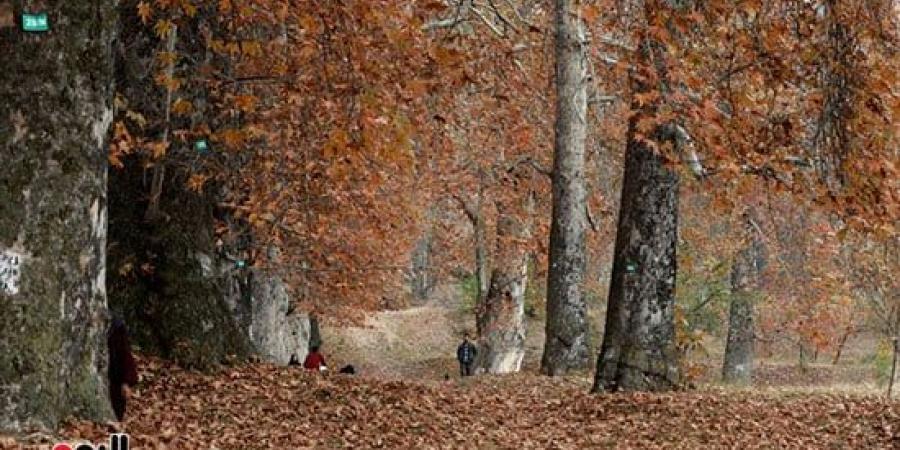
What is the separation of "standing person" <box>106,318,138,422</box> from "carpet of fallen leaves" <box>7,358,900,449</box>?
A: 9.2 inches

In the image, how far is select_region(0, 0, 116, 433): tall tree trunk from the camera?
8414mm

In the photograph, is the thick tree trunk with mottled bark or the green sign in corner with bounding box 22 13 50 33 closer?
the green sign in corner with bounding box 22 13 50 33

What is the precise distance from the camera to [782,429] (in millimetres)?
11914

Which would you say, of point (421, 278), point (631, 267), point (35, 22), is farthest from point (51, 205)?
point (421, 278)

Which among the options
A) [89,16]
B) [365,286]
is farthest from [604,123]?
[89,16]

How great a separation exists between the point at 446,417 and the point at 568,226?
871 centimetres

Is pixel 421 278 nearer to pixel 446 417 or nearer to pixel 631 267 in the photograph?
pixel 631 267

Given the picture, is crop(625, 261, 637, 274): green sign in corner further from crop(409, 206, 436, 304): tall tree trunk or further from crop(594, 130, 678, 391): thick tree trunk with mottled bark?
crop(409, 206, 436, 304): tall tree trunk

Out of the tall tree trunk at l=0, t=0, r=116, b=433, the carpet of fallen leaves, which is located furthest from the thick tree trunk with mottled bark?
the tall tree trunk at l=0, t=0, r=116, b=433

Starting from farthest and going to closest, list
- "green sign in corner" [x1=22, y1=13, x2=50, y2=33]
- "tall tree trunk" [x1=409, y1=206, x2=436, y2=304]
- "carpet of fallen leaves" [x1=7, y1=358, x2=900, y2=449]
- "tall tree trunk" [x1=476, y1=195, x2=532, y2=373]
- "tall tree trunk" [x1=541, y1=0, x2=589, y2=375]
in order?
"tall tree trunk" [x1=409, y1=206, x2=436, y2=304] < "tall tree trunk" [x1=476, y1=195, x2=532, y2=373] < "tall tree trunk" [x1=541, y1=0, x2=589, y2=375] < "carpet of fallen leaves" [x1=7, y1=358, x2=900, y2=449] < "green sign in corner" [x1=22, y1=13, x2=50, y2=33]

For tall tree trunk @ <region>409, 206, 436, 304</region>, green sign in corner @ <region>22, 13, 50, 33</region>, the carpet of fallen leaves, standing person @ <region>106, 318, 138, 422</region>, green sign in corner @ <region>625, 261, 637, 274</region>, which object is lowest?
tall tree trunk @ <region>409, 206, 436, 304</region>

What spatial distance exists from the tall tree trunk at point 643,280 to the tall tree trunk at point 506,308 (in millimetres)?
12486

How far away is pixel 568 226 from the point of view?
20.4 m

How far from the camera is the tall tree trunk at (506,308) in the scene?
1072 inches
